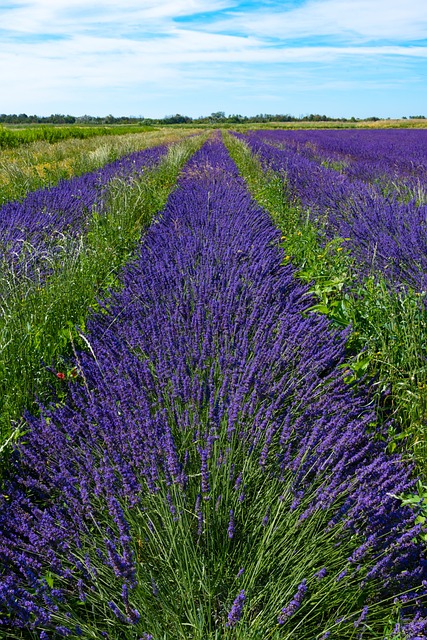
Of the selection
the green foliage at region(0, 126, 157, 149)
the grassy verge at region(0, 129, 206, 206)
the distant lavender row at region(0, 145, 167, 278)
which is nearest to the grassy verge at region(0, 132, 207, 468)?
the distant lavender row at region(0, 145, 167, 278)

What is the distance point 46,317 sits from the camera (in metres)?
3.06

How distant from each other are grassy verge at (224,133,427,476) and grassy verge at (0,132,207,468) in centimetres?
151

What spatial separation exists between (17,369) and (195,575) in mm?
1467

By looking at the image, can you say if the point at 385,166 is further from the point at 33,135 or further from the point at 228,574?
the point at 33,135

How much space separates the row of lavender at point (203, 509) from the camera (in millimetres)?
1482

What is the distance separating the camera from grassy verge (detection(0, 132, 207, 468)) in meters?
2.52

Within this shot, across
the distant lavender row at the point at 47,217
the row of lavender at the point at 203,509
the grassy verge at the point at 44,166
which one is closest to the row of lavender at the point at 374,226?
the row of lavender at the point at 203,509

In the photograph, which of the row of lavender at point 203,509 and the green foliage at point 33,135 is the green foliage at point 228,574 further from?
the green foliage at point 33,135

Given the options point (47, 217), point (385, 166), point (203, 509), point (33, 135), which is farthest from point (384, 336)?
point (33, 135)

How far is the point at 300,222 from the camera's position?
6.76 meters

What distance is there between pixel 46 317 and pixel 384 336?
1945mm

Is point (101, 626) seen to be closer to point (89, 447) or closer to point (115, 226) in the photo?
point (89, 447)

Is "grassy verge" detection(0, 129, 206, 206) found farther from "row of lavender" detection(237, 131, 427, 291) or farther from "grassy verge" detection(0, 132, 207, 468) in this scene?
"row of lavender" detection(237, 131, 427, 291)

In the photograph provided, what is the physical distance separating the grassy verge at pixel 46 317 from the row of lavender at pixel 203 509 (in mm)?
268
